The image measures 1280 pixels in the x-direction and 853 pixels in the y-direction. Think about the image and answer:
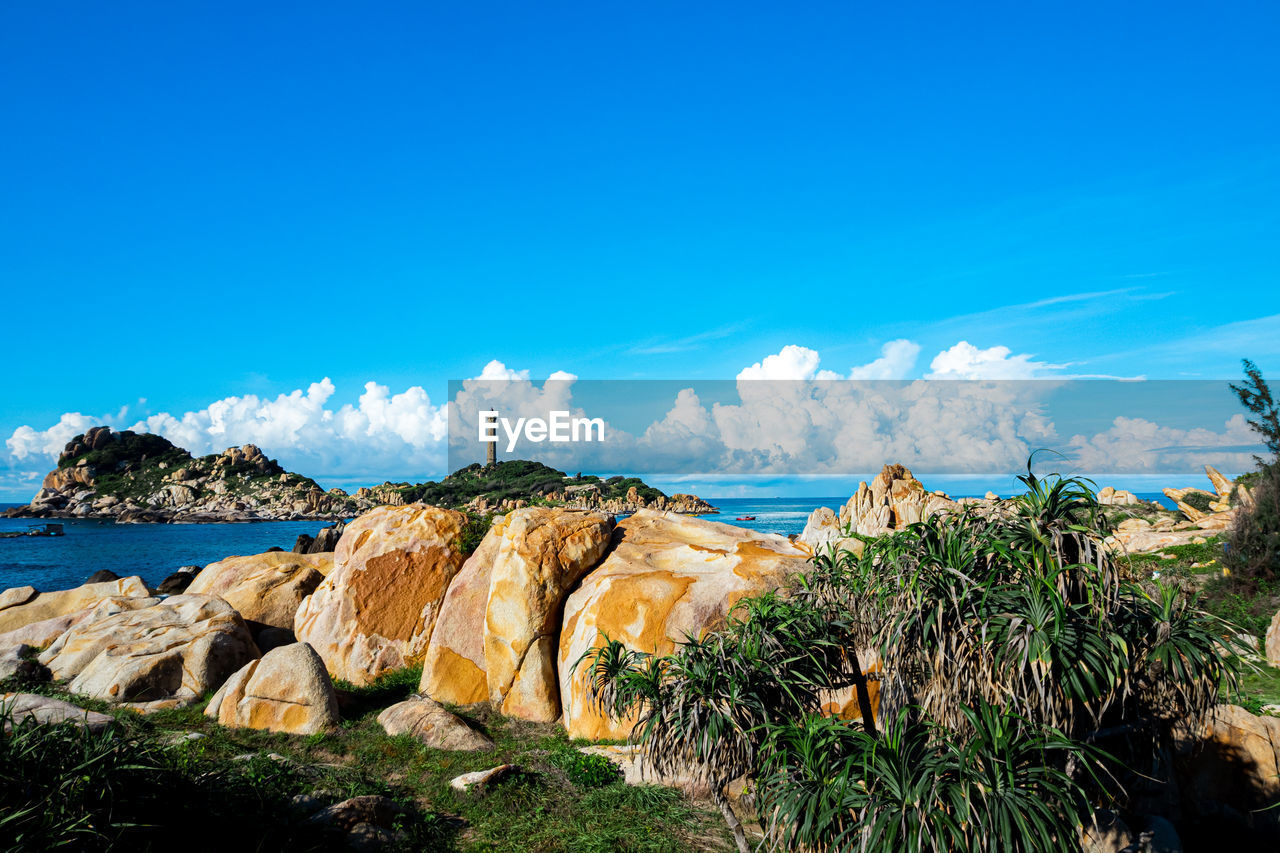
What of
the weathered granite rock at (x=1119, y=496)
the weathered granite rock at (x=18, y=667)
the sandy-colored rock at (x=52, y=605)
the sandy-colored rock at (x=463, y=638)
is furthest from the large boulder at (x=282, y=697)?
the weathered granite rock at (x=1119, y=496)

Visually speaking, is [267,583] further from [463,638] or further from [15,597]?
[15,597]

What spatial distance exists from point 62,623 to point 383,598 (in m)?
9.86

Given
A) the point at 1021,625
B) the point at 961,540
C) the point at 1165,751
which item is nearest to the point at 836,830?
the point at 1021,625

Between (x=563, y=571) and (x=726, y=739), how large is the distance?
28.1 ft

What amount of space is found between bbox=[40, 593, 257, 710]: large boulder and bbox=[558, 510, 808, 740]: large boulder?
329 inches

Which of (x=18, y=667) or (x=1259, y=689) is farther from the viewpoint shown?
(x=18, y=667)

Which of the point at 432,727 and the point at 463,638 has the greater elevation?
the point at 463,638

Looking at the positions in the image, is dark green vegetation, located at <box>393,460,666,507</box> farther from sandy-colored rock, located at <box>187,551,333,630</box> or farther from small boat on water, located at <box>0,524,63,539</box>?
sandy-colored rock, located at <box>187,551,333,630</box>

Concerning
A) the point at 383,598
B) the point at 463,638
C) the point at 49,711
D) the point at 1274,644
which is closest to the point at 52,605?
the point at 383,598

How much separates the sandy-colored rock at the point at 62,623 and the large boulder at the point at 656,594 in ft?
45.5

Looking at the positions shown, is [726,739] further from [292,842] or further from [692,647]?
[292,842]

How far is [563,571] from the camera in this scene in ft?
52.2

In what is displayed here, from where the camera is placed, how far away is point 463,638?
55.9ft

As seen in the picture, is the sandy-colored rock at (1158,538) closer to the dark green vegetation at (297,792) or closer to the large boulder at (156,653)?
the dark green vegetation at (297,792)
